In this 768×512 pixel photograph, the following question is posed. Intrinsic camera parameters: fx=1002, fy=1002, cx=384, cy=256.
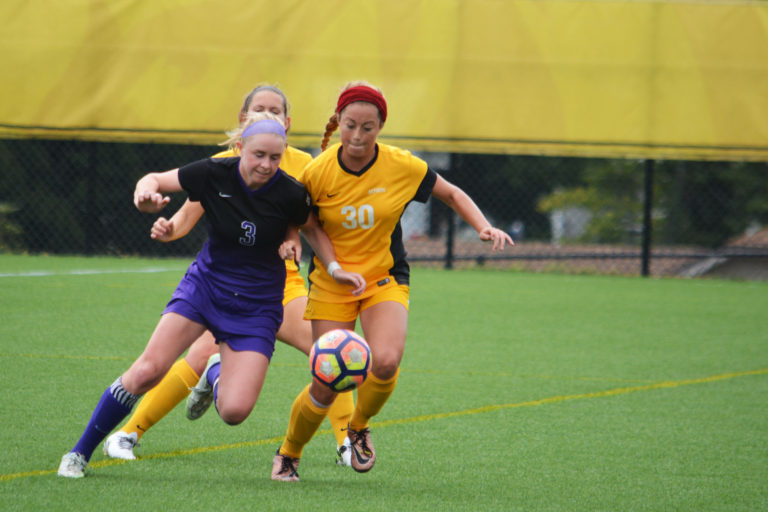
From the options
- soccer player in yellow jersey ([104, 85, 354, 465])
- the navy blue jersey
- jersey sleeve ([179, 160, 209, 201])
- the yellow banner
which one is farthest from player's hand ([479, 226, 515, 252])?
the yellow banner

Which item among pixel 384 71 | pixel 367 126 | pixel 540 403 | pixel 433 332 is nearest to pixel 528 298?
pixel 433 332

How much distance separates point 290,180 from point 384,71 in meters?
8.13

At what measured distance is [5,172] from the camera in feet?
43.0

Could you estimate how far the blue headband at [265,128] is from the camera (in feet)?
13.4

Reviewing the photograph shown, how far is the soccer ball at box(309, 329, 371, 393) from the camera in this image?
3.94 meters

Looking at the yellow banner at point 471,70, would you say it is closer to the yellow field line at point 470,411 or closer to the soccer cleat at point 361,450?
the yellow field line at point 470,411

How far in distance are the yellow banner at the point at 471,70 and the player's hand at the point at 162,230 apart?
8.07m

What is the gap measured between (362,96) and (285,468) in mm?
1576

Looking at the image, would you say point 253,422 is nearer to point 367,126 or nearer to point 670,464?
point 367,126

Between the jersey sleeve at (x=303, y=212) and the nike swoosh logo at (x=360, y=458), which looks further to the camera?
the jersey sleeve at (x=303, y=212)

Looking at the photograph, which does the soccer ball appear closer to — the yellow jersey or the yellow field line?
the yellow jersey

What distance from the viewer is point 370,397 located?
4.30 metres

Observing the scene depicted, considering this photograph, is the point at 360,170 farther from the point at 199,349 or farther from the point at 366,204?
the point at 199,349

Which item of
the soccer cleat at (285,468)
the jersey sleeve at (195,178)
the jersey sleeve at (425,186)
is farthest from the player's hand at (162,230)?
the jersey sleeve at (425,186)
